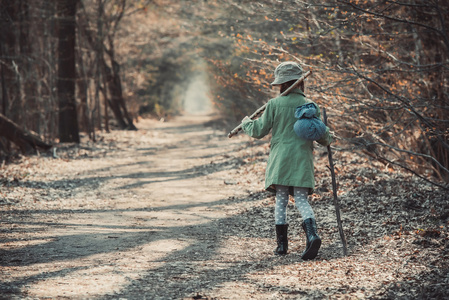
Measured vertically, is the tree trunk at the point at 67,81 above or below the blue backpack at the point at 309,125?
above

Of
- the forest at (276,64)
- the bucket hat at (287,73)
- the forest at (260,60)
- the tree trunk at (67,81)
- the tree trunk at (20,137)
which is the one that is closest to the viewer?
the bucket hat at (287,73)

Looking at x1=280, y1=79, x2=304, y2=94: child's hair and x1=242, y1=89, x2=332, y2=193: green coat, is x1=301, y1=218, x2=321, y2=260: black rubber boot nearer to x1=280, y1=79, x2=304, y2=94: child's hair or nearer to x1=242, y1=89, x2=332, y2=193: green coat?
x1=242, y1=89, x2=332, y2=193: green coat

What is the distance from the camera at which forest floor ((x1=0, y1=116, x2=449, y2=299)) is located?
3.86m

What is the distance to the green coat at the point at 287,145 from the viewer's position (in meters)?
4.89

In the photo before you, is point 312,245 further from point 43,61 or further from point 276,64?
point 43,61

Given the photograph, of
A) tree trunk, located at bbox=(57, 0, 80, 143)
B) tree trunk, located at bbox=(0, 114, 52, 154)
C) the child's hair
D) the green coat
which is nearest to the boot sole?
the green coat

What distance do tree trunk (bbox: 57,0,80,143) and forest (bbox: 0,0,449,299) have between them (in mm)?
40

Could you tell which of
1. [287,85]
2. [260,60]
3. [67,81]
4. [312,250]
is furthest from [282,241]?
[67,81]

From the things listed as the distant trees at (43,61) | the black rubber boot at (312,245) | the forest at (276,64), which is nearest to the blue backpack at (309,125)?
the black rubber boot at (312,245)

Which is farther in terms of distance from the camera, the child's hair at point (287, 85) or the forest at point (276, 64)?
the forest at point (276, 64)

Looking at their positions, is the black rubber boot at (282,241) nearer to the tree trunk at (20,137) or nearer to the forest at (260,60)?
the forest at (260,60)

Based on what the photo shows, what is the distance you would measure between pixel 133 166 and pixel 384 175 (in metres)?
7.55

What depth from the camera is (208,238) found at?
5.84m

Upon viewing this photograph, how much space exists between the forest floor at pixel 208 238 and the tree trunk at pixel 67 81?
20.5ft
